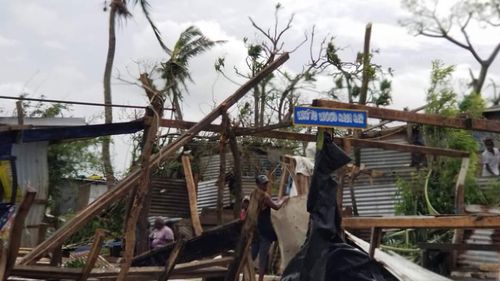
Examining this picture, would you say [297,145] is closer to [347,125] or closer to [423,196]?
[423,196]

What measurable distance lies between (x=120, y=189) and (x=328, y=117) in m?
2.09

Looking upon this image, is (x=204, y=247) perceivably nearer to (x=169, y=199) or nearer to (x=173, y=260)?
(x=173, y=260)

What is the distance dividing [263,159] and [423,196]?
567cm

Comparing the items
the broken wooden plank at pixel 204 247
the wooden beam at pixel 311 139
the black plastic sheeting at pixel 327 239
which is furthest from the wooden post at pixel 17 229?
the wooden beam at pixel 311 139

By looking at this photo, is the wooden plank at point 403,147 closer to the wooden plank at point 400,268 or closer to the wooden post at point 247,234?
the wooden plank at point 400,268

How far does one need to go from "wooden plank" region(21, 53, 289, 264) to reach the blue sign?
4.87ft

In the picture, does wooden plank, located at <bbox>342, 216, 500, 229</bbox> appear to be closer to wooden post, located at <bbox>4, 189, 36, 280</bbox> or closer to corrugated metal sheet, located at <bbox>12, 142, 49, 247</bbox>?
wooden post, located at <bbox>4, 189, 36, 280</bbox>

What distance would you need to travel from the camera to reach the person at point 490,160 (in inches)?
500

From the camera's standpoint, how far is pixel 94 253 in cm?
558

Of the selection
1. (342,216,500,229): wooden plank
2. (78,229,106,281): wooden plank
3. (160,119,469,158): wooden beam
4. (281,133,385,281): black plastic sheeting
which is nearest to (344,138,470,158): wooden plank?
(160,119,469,158): wooden beam

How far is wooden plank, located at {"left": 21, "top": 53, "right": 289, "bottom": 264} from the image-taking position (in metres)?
6.21

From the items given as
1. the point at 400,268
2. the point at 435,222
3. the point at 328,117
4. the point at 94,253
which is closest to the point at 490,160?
the point at 400,268

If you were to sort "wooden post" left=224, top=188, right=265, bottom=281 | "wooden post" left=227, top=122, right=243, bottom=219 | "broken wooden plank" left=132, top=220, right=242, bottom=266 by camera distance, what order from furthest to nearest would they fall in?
"wooden post" left=227, top=122, right=243, bottom=219 → "broken wooden plank" left=132, top=220, right=242, bottom=266 → "wooden post" left=224, top=188, right=265, bottom=281

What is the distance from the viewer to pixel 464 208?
8852 mm
